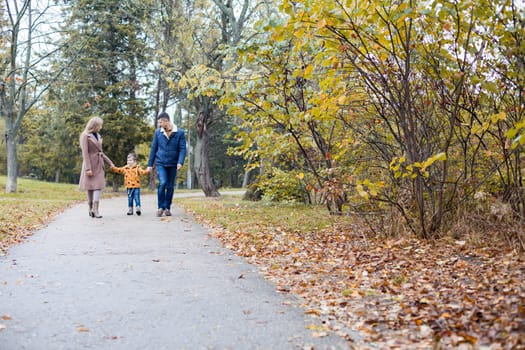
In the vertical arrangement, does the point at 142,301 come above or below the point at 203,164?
below

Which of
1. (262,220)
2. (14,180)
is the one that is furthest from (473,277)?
(14,180)

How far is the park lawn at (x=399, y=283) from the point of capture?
316 cm

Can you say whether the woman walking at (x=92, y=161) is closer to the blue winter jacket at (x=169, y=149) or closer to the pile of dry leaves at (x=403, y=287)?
the blue winter jacket at (x=169, y=149)

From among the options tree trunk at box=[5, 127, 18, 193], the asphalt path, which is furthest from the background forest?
tree trunk at box=[5, 127, 18, 193]

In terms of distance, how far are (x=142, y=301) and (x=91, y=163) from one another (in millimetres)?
6560

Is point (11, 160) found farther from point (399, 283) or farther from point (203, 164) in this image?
point (399, 283)

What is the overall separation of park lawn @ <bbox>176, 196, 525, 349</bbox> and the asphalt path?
31 cm

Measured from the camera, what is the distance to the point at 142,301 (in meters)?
4.08

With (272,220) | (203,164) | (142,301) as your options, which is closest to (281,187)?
(272,220)

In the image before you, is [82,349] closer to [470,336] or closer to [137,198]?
[470,336]

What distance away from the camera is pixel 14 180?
2155cm

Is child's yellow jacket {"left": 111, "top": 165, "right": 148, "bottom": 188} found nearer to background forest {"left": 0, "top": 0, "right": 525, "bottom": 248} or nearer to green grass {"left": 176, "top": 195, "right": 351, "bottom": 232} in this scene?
green grass {"left": 176, "top": 195, "right": 351, "bottom": 232}

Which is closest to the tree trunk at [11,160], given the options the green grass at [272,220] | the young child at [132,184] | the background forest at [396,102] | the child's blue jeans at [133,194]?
the young child at [132,184]

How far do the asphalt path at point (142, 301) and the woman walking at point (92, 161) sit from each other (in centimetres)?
307
